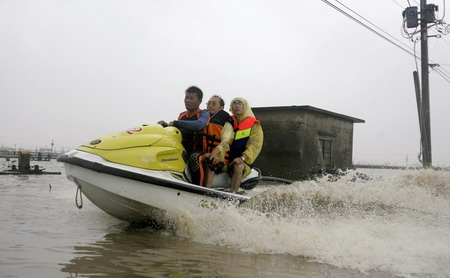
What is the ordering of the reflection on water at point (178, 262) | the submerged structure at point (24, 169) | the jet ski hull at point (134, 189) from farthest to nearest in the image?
the submerged structure at point (24, 169) < the jet ski hull at point (134, 189) < the reflection on water at point (178, 262)

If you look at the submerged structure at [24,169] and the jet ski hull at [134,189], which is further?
the submerged structure at [24,169]

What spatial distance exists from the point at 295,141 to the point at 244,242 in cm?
668

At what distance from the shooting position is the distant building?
10430 mm

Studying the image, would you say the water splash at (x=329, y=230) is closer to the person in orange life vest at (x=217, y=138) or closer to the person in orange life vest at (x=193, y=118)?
the person in orange life vest at (x=217, y=138)

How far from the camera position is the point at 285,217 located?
15.6 ft

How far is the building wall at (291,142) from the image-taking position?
10414mm

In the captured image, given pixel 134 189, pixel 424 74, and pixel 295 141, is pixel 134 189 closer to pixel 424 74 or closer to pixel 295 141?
pixel 295 141

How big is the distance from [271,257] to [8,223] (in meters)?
3.31

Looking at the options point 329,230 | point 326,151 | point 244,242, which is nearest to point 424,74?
point 326,151

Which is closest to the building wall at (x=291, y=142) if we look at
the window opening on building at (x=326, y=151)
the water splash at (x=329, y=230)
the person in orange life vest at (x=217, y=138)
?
the window opening on building at (x=326, y=151)

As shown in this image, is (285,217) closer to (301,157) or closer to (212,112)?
(212,112)

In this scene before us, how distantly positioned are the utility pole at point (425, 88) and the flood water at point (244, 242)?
31.5 feet

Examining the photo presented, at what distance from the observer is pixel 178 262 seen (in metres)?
3.34

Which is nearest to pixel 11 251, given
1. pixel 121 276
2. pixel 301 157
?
pixel 121 276
